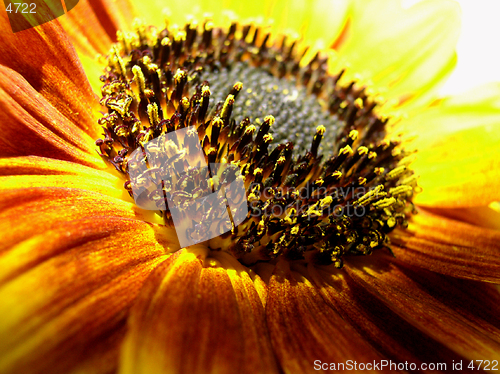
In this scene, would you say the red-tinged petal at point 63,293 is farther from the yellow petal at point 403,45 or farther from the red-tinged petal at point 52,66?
the yellow petal at point 403,45

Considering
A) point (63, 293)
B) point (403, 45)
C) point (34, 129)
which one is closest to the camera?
point (63, 293)

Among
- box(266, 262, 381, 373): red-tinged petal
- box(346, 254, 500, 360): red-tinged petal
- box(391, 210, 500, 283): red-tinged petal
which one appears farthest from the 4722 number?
box(391, 210, 500, 283): red-tinged petal

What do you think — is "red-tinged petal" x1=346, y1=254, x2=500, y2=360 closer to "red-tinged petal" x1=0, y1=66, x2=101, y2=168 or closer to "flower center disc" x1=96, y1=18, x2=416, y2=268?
"flower center disc" x1=96, y1=18, x2=416, y2=268

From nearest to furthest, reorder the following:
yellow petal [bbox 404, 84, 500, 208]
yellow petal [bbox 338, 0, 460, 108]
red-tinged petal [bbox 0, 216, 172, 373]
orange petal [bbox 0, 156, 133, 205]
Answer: red-tinged petal [bbox 0, 216, 172, 373] → orange petal [bbox 0, 156, 133, 205] → yellow petal [bbox 404, 84, 500, 208] → yellow petal [bbox 338, 0, 460, 108]

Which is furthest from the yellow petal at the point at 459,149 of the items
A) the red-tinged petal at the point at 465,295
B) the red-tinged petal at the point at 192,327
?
the red-tinged petal at the point at 192,327

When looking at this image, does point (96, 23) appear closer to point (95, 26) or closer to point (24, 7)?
point (95, 26)

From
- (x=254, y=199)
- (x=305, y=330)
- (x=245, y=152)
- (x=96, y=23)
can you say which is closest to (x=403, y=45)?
(x=245, y=152)
